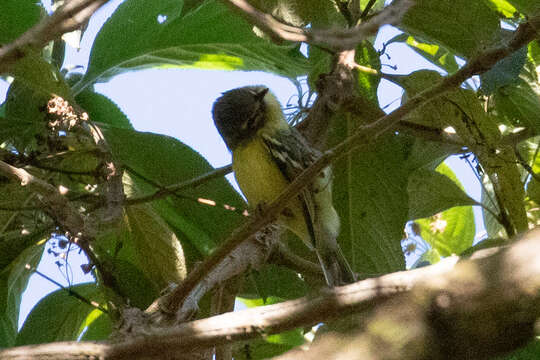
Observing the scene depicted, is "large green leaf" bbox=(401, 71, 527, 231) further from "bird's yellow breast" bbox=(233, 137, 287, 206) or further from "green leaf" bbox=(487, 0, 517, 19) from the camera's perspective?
"bird's yellow breast" bbox=(233, 137, 287, 206)

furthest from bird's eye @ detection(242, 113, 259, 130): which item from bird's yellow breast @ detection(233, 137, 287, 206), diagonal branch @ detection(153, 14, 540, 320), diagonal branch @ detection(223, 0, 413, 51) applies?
diagonal branch @ detection(223, 0, 413, 51)

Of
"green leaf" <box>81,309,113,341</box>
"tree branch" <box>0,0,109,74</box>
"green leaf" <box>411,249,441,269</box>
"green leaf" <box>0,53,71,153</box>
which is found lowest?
"green leaf" <box>411,249,441,269</box>

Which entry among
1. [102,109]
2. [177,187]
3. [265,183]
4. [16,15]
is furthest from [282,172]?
[16,15]

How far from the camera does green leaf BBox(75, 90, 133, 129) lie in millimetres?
2996

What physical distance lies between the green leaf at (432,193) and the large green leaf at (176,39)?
0.64m

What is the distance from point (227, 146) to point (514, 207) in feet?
4.05

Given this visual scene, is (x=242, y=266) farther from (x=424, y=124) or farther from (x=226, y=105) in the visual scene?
(x=226, y=105)

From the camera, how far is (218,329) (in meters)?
1.33

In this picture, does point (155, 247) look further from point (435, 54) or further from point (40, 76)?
point (435, 54)

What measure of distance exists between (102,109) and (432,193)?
1350mm

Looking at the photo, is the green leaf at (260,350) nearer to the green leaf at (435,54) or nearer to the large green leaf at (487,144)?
the large green leaf at (487,144)

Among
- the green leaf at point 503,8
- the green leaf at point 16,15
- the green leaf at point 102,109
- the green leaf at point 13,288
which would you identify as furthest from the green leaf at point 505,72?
the green leaf at point 13,288

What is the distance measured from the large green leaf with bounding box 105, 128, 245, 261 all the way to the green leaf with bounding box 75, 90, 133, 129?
0.25m

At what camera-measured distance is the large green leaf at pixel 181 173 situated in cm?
272
